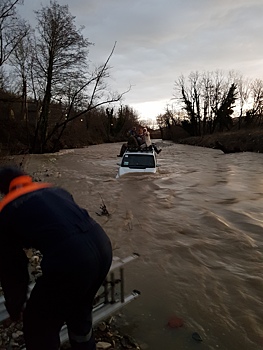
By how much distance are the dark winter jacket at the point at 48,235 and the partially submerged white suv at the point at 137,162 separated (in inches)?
447

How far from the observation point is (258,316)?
381 centimetres

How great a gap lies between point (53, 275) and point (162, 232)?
17.3 ft

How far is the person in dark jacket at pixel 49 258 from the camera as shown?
1.95 m

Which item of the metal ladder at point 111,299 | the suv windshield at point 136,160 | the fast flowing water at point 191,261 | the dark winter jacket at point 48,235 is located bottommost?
the fast flowing water at point 191,261

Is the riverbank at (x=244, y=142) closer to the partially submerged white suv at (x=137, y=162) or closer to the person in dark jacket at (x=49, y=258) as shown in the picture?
the partially submerged white suv at (x=137, y=162)

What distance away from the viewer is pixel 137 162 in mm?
13695

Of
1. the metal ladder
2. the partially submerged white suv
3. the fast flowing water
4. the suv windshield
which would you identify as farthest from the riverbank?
the metal ladder

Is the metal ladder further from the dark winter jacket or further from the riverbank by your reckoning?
the riverbank

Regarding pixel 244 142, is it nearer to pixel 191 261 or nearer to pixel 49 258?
pixel 191 261

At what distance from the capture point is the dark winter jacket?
1.94 meters

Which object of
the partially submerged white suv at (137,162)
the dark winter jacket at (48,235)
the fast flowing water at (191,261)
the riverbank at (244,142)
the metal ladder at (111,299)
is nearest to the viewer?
the dark winter jacket at (48,235)

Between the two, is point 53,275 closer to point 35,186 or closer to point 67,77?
point 35,186

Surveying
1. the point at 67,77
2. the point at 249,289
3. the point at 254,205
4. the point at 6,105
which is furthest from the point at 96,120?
the point at 249,289

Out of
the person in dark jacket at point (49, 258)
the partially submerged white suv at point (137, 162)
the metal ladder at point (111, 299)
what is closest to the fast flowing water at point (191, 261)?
the metal ladder at point (111, 299)
